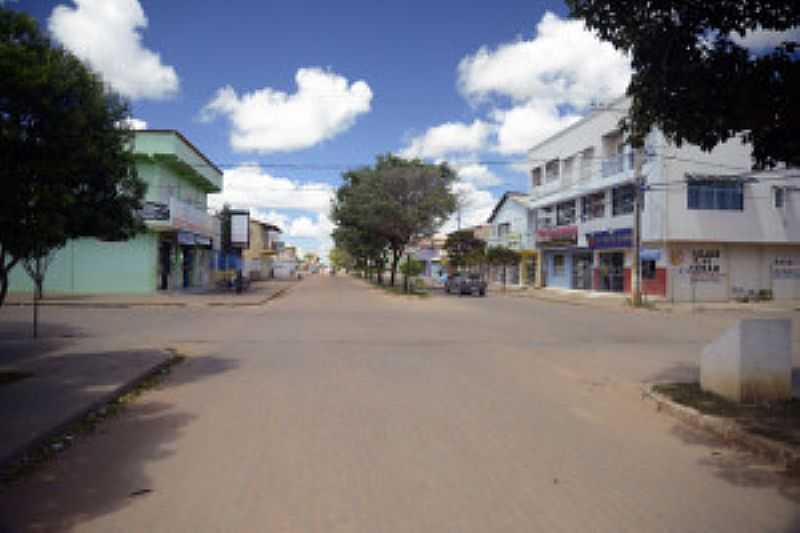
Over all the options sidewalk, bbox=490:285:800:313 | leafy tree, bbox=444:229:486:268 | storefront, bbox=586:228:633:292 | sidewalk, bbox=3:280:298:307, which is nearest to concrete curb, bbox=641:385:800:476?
sidewalk, bbox=490:285:800:313

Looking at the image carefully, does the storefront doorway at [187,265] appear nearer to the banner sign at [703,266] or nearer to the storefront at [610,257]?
the storefront at [610,257]

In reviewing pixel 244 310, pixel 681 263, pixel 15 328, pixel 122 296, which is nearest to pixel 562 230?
pixel 681 263

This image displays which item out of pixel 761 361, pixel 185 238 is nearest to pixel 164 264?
pixel 185 238

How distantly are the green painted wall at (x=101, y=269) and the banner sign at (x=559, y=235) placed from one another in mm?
26654

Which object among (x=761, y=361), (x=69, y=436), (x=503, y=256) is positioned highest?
(x=503, y=256)

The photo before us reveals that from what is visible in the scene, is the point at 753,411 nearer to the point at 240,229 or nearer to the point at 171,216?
the point at 171,216

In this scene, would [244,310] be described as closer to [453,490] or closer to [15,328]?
[15,328]

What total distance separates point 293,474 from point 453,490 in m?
1.32

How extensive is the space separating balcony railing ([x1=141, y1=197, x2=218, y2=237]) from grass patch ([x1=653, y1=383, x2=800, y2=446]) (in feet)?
73.2

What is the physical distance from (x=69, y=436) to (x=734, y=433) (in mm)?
6819

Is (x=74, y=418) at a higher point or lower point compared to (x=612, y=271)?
lower

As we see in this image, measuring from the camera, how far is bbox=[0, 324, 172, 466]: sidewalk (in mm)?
5059

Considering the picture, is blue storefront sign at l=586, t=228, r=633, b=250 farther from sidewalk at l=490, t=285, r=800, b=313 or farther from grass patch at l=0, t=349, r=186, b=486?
grass patch at l=0, t=349, r=186, b=486

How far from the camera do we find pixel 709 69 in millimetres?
5578
